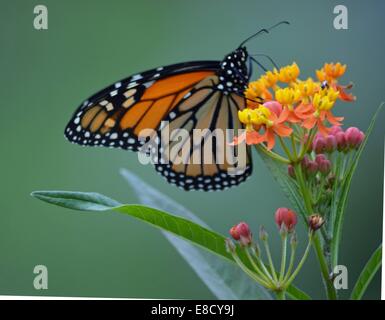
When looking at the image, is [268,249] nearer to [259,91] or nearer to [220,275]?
[220,275]

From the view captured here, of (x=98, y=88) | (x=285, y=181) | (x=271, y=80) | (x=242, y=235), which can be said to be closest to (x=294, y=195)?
(x=285, y=181)

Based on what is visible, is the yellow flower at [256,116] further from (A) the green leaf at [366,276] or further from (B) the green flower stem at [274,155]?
(A) the green leaf at [366,276]

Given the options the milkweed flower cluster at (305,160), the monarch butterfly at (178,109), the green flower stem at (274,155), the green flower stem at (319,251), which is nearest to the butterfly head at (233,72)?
the monarch butterfly at (178,109)

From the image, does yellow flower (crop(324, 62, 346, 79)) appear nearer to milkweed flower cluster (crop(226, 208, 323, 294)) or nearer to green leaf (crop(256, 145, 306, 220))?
green leaf (crop(256, 145, 306, 220))

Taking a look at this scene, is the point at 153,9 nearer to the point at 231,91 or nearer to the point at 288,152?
the point at 231,91

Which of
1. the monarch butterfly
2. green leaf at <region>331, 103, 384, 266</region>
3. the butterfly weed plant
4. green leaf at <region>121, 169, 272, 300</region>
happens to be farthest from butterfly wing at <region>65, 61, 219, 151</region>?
green leaf at <region>331, 103, 384, 266</region>

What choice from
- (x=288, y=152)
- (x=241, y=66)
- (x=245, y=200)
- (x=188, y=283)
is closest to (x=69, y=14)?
(x=241, y=66)

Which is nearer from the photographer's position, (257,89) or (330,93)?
(330,93)

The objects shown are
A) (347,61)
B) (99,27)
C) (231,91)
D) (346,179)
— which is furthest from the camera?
(99,27)
